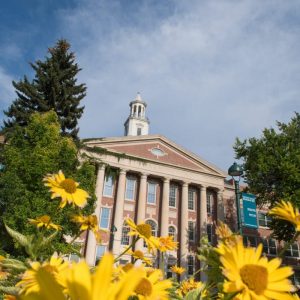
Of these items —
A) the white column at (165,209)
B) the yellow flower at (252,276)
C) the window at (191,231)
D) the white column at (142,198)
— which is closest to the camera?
the yellow flower at (252,276)

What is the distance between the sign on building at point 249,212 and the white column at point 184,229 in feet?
64.3

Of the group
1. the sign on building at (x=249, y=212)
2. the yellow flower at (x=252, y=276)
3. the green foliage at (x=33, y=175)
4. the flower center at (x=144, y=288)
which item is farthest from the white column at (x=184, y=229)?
the yellow flower at (x=252, y=276)

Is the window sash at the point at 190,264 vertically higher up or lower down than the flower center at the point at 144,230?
higher up

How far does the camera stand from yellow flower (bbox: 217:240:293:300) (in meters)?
1.27

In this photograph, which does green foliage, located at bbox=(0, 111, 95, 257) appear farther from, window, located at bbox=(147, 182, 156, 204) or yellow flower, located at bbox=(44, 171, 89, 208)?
window, located at bbox=(147, 182, 156, 204)

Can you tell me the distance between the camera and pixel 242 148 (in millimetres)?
27312

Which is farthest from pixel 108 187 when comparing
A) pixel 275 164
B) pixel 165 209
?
pixel 275 164

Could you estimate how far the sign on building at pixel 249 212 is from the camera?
1404cm

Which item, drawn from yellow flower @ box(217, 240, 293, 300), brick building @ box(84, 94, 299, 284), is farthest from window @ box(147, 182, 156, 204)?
yellow flower @ box(217, 240, 293, 300)

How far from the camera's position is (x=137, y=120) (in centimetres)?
7525

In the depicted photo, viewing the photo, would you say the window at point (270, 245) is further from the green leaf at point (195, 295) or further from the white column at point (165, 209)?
the green leaf at point (195, 295)

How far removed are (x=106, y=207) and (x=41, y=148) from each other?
1616 cm

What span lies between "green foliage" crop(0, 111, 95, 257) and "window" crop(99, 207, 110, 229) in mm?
13173

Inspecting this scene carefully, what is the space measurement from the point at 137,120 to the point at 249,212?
62108mm
